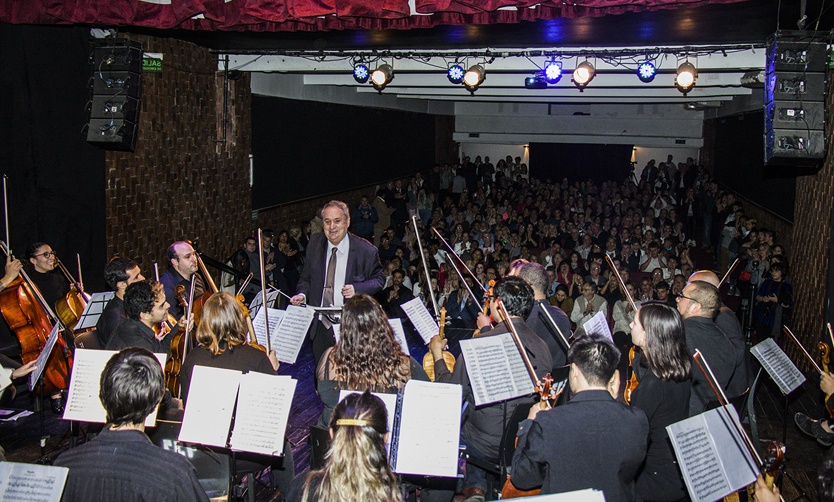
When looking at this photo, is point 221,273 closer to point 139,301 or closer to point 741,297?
point 139,301

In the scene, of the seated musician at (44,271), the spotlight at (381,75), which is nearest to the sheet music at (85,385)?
the seated musician at (44,271)

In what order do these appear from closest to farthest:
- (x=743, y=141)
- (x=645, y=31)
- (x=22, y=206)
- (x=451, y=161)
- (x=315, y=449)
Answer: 1. (x=315, y=449)
2. (x=22, y=206)
3. (x=645, y=31)
4. (x=743, y=141)
5. (x=451, y=161)

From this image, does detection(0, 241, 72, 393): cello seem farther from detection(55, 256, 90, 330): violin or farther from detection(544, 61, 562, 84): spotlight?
detection(544, 61, 562, 84): spotlight

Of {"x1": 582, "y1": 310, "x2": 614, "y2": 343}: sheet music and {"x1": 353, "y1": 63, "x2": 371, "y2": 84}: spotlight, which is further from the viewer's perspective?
{"x1": 353, "y1": 63, "x2": 371, "y2": 84}: spotlight

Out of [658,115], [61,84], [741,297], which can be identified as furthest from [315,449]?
[658,115]

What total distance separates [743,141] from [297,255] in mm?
8821

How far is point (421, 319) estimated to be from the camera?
4.48 m

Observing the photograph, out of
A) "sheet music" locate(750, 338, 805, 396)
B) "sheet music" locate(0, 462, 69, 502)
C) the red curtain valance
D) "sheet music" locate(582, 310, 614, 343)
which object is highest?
the red curtain valance

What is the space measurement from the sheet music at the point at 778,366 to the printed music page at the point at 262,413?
9.21 feet

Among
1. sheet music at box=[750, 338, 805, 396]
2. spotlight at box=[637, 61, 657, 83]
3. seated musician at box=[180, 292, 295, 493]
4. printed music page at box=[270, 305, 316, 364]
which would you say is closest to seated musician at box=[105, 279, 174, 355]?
seated musician at box=[180, 292, 295, 493]

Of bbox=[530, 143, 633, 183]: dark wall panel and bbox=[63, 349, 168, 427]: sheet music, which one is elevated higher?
bbox=[530, 143, 633, 183]: dark wall panel

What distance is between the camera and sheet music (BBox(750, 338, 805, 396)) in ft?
13.7

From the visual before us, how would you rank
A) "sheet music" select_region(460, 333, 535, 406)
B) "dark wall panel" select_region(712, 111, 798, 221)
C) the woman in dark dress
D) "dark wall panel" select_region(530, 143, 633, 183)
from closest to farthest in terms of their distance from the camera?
the woman in dark dress, "sheet music" select_region(460, 333, 535, 406), "dark wall panel" select_region(712, 111, 798, 221), "dark wall panel" select_region(530, 143, 633, 183)

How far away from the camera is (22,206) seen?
19.5 ft
